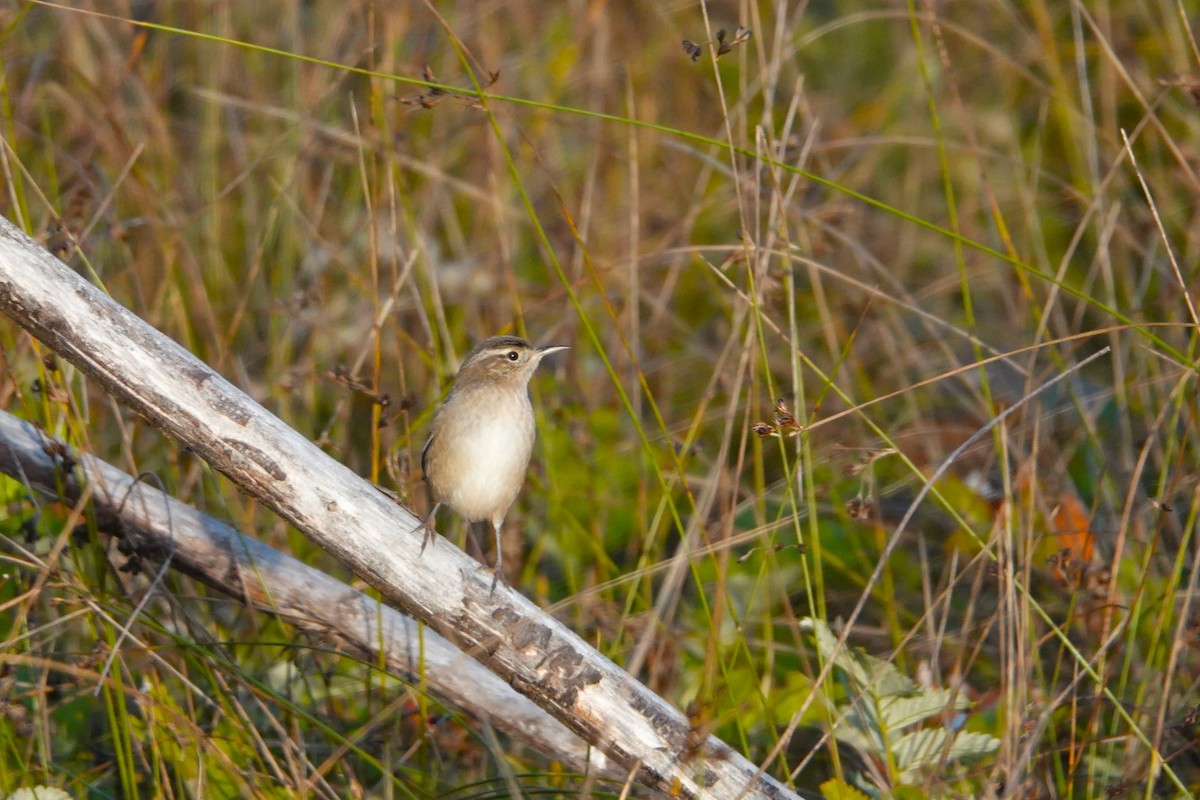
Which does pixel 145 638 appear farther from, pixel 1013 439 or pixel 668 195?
pixel 668 195

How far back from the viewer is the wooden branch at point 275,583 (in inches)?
129

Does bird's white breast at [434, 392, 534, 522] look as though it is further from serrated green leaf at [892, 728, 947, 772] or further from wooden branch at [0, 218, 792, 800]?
serrated green leaf at [892, 728, 947, 772]

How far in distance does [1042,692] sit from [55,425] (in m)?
2.85

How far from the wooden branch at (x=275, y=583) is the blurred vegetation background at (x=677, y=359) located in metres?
0.11

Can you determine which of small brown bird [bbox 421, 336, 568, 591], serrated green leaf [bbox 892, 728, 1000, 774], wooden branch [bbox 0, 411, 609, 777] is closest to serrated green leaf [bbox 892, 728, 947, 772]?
serrated green leaf [bbox 892, 728, 1000, 774]

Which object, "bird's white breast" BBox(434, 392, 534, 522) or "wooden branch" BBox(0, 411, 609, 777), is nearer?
"wooden branch" BBox(0, 411, 609, 777)

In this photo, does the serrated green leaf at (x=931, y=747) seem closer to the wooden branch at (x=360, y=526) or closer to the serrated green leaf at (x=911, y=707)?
the serrated green leaf at (x=911, y=707)

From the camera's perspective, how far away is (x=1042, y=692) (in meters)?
3.60

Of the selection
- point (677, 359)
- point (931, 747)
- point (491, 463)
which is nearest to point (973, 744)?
point (931, 747)

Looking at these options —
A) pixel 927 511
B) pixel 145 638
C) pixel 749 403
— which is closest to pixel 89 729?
pixel 145 638

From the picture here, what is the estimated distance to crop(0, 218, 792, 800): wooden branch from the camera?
2.58 meters

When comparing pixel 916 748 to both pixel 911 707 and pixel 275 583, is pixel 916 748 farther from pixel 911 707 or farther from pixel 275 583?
pixel 275 583

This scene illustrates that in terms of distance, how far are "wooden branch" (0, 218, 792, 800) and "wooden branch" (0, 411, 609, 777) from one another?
0.44 meters

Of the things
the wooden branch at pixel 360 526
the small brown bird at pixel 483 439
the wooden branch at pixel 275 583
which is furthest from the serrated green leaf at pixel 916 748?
the small brown bird at pixel 483 439
